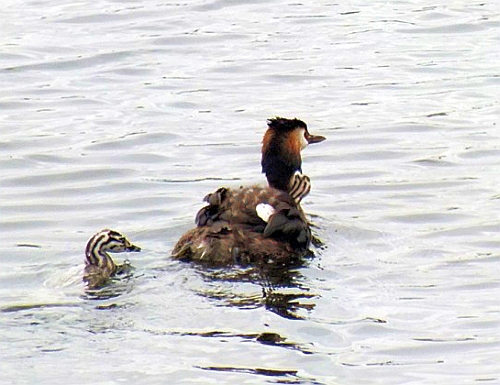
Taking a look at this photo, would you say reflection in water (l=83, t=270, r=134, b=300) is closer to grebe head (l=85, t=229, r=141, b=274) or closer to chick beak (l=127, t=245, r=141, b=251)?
grebe head (l=85, t=229, r=141, b=274)

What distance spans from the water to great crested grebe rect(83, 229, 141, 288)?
12 cm

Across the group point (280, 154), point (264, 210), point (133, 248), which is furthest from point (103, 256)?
point (280, 154)

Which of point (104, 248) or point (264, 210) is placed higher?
point (264, 210)

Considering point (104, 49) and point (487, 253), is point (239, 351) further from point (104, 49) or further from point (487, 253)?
point (104, 49)

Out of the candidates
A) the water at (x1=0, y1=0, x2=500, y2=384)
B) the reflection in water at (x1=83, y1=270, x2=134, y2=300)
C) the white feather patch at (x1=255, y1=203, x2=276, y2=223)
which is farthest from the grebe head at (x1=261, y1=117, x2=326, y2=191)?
the reflection in water at (x1=83, y1=270, x2=134, y2=300)

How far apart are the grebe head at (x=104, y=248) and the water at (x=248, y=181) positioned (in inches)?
5.4

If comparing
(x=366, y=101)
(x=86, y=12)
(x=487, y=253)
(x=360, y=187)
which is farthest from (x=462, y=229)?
(x=86, y=12)

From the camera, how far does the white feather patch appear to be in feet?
34.9

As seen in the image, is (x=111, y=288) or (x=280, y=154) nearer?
(x=111, y=288)

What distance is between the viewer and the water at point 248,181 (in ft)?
28.9

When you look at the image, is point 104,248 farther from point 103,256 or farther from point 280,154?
point 280,154

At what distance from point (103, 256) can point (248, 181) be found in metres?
2.83

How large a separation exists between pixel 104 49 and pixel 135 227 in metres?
6.52

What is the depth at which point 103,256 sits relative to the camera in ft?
33.9
